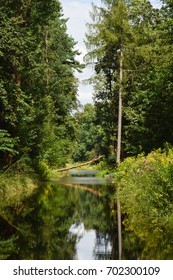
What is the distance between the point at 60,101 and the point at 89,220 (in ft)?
112

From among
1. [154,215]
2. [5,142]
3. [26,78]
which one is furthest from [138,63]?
[154,215]

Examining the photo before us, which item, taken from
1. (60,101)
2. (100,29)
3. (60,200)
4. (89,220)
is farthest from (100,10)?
(89,220)

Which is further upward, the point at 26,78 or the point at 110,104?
the point at 110,104

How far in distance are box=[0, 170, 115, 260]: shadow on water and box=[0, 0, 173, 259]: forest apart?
20 centimetres

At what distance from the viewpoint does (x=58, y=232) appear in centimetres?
960

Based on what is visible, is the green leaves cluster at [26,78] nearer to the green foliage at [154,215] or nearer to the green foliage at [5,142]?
the green foliage at [5,142]

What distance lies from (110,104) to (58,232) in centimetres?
3018

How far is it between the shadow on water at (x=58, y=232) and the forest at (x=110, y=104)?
0.67ft

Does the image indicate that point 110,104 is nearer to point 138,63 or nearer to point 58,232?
point 138,63

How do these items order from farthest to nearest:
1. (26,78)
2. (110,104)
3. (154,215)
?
(110,104) < (26,78) < (154,215)

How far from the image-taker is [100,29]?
3081 centimetres

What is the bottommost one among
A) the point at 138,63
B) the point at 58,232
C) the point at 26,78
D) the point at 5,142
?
the point at 58,232

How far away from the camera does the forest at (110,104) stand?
10844 mm

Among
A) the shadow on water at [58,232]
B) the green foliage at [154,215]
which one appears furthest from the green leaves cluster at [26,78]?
the green foliage at [154,215]
